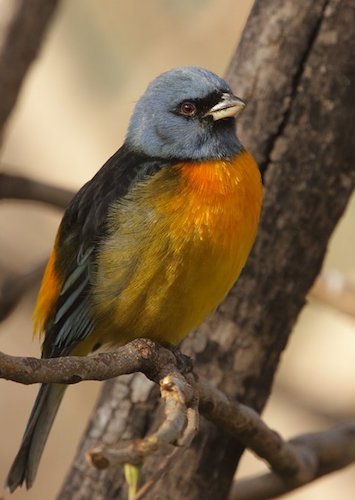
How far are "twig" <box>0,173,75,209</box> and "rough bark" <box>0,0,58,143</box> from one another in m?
0.45

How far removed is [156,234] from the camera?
15.6 feet

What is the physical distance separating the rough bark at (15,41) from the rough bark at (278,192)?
147 cm

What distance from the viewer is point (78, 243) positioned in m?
5.11

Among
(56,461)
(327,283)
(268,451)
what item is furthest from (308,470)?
(56,461)

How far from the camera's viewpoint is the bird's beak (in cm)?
512

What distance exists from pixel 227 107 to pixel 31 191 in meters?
1.60

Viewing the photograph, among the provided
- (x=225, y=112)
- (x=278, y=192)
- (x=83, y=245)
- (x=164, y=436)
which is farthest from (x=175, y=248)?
(x=164, y=436)

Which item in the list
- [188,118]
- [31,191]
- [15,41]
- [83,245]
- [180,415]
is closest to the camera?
[180,415]

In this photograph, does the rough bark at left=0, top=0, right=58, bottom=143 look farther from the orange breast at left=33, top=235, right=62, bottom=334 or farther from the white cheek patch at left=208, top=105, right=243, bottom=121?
the white cheek patch at left=208, top=105, right=243, bottom=121

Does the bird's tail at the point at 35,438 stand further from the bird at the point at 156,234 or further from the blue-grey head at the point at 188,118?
the blue-grey head at the point at 188,118

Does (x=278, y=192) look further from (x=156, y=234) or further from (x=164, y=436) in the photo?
(x=164, y=436)

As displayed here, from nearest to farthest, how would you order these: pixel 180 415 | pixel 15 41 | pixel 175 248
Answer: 1. pixel 180 415
2. pixel 175 248
3. pixel 15 41

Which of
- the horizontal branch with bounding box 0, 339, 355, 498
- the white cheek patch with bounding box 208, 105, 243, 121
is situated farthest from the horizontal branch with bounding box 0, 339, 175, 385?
the white cheek patch with bounding box 208, 105, 243, 121

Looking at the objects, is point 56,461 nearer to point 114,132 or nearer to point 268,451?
point 114,132
